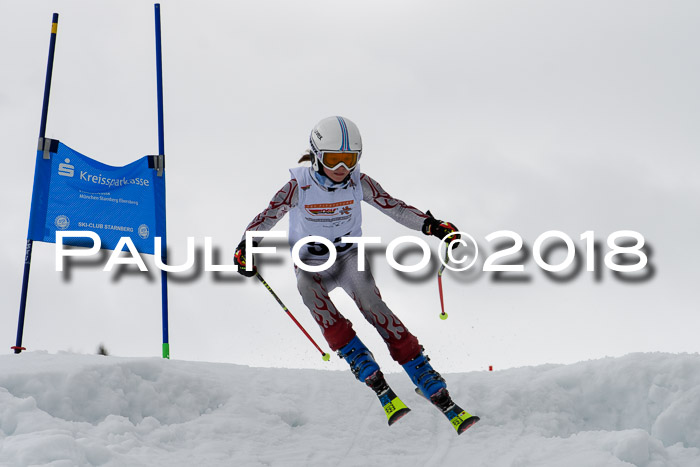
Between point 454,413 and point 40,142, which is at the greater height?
point 40,142

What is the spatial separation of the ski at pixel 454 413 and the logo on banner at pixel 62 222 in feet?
19.8

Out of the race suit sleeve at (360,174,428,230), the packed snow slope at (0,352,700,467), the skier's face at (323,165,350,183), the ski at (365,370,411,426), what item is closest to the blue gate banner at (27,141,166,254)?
the packed snow slope at (0,352,700,467)

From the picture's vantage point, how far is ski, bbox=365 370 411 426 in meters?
5.30

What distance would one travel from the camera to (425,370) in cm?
554

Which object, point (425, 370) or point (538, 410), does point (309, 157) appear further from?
point (538, 410)

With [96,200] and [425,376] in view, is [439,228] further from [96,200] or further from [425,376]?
[96,200]

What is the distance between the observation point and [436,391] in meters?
5.41

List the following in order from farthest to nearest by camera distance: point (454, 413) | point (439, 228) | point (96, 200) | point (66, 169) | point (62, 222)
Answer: point (96, 200) → point (66, 169) → point (62, 222) → point (439, 228) → point (454, 413)

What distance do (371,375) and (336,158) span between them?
5.82 ft

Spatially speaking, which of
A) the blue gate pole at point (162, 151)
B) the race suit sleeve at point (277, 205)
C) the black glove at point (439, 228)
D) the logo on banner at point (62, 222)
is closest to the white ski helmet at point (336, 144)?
the race suit sleeve at point (277, 205)

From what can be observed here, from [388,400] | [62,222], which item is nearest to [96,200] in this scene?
[62,222]

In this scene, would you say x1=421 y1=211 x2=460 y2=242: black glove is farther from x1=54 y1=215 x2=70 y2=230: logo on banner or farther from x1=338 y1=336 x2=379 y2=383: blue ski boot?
x1=54 y1=215 x2=70 y2=230: logo on banner

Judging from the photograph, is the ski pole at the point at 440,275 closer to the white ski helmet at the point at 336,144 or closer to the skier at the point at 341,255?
the skier at the point at 341,255

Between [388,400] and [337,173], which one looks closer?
[388,400]
